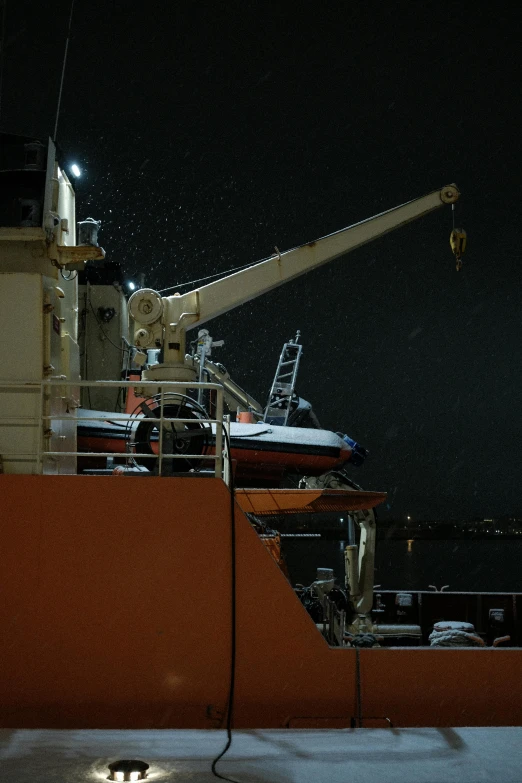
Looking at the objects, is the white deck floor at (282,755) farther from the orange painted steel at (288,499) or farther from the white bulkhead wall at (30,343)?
the orange painted steel at (288,499)

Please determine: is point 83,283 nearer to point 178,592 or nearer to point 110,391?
point 110,391

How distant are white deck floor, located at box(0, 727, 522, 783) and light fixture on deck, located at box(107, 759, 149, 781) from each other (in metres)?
0.06

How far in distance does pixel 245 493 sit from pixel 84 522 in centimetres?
520

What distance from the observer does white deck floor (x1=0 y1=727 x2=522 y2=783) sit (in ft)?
16.1

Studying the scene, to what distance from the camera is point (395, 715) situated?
620 centimetres

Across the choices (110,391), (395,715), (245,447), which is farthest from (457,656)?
(110,391)

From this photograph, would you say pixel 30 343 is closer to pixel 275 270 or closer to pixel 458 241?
pixel 275 270

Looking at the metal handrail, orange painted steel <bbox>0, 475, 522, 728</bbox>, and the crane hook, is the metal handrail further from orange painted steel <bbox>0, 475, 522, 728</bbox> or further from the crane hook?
the crane hook

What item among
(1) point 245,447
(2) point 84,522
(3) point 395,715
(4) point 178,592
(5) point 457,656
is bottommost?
(3) point 395,715

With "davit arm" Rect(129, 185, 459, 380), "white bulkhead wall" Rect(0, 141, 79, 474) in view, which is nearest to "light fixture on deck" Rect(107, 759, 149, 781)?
"white bulkhead wall" Rect(0, 141, 79, 474)

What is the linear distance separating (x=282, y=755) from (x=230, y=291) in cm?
630

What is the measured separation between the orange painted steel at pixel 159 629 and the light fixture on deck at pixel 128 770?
1049 mm

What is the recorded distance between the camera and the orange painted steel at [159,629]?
6000 mm

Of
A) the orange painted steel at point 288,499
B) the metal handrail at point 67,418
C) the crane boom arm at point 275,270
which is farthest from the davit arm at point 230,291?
the metal handrail at point 67,418
